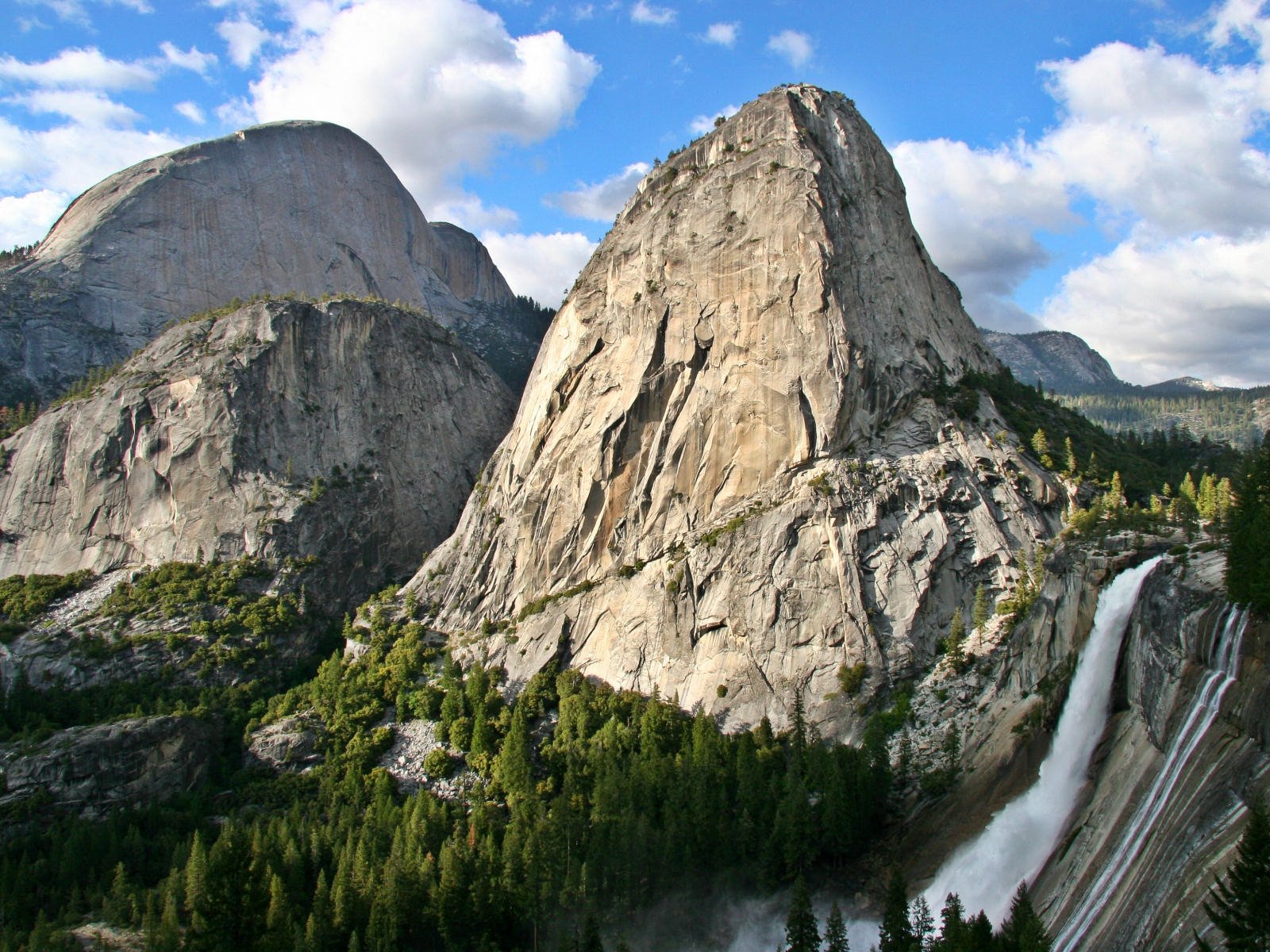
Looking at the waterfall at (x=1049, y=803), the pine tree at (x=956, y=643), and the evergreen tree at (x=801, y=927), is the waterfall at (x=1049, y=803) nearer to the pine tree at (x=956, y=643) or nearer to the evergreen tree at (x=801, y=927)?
the evergreen tree at (x=801, y=927)

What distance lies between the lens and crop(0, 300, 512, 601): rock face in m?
85.8

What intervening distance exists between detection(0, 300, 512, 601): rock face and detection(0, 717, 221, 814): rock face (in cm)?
2125

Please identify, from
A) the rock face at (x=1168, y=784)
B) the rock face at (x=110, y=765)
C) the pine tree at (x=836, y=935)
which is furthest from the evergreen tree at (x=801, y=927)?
the rock face at (x=110, y=765)

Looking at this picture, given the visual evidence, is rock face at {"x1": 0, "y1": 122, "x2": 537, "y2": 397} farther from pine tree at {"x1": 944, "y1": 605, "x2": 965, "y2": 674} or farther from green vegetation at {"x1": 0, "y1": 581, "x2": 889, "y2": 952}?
pine tree at {"x1": 944, "y1": 605, "x2": 965, "y2": 674}

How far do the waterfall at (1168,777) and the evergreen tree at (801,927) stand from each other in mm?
10187

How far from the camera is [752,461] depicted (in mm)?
68625

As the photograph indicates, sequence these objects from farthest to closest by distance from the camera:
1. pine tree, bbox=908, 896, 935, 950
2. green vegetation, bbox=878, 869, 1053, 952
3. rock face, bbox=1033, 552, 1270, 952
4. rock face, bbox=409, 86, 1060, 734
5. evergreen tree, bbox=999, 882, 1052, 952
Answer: rock face, bbox=409, 86, 1060, 734, pine tree, bbox=908, 896, 935, 950, green vegetation, bbox=878, 869, 1053, 952, evergreen tree, bbox=999, 882, 1052, 952, rock face, bbox=1033, 552, 1270, 952

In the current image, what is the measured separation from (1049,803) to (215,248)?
111m

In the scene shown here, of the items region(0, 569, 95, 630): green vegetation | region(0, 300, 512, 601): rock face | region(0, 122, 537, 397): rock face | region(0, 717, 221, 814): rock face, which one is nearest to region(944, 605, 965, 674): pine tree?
region(0, 717, 221, 814): rock face

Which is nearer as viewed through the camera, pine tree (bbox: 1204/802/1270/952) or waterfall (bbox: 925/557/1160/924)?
pine tree (bbox: 1204/802/1270/952)

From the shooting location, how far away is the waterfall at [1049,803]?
1736 inches

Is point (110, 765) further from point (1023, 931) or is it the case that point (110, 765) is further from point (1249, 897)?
point (1249, 897)

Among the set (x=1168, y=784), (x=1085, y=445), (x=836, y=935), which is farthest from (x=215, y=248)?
(x=1168, y=784)

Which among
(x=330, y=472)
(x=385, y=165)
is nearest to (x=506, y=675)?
(x=330, y=472)
